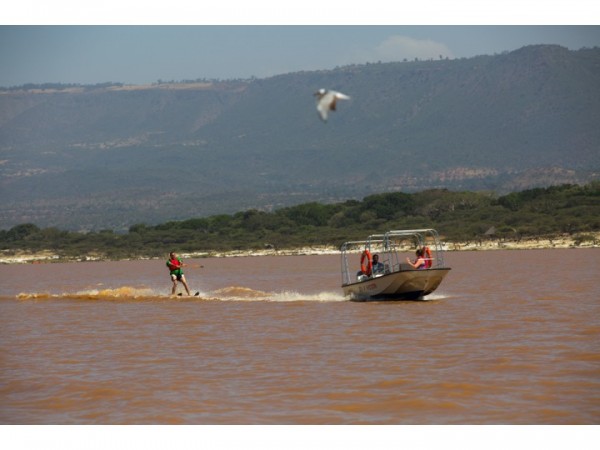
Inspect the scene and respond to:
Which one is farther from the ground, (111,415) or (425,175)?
(425,175)

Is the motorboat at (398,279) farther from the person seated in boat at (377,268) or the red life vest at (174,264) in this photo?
the red life vest at (174,264)

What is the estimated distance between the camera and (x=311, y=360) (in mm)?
17656

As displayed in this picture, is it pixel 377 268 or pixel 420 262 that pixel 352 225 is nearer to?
pixel 377 268

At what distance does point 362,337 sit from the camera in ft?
66.5

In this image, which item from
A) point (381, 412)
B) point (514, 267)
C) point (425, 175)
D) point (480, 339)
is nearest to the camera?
point (381, 412)

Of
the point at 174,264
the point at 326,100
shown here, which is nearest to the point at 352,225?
the point at 174,264

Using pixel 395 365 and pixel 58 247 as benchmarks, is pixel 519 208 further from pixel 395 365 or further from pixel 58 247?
pixel 395 365

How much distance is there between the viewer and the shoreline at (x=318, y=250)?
62.4 metres

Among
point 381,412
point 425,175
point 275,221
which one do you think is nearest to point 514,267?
point 381,412

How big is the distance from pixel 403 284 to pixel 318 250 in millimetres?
50732

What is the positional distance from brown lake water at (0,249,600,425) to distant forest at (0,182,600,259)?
141 ft

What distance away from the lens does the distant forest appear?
242 ft

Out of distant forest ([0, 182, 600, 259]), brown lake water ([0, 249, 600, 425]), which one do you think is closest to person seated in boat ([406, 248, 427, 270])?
brown lake water ([0, 249, 600, 425])

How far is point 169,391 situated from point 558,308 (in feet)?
37.1
